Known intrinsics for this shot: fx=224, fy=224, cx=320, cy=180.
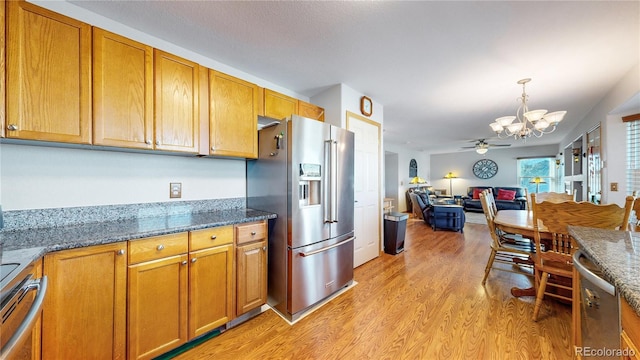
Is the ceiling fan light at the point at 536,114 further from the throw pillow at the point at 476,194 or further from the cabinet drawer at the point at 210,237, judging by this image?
the throw pillow at the point at 476,194

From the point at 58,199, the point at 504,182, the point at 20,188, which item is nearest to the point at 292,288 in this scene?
the point at 58,199

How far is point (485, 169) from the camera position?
338 inches

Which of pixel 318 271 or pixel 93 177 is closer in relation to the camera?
pixel 93 177

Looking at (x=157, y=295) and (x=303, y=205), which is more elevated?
(x=303, y=205)

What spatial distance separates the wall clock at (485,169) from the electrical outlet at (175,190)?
998 centimetres

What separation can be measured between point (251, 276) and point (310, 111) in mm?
1929

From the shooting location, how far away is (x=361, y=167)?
10.1 feet

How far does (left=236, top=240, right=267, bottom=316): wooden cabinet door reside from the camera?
1766mm

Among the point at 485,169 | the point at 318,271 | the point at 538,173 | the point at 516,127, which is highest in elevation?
the point at 516,127

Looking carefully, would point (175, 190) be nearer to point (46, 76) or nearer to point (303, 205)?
point (46, 76)

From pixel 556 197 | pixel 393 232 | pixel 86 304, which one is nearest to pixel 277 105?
pixel 86 304

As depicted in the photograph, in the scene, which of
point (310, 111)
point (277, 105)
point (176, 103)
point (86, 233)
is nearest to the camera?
point (86, 233)

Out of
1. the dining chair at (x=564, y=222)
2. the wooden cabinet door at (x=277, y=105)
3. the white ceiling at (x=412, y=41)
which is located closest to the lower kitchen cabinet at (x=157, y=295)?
the wooden cabinet door at (x=277, y=105)

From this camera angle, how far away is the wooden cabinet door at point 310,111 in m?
2.62
